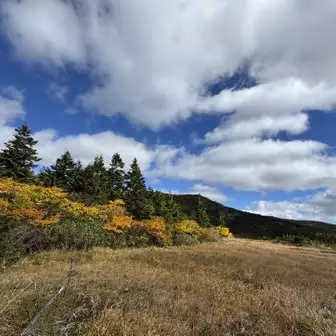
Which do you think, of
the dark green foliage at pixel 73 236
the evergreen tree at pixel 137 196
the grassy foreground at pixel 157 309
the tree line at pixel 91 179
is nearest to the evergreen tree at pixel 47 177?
the tree line at pixel 91 179

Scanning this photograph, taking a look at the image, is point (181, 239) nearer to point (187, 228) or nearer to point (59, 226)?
point (187, 228)

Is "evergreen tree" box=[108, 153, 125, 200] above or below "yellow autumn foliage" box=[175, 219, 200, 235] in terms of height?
above

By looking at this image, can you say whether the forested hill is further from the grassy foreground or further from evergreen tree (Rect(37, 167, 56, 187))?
the grassy foreground

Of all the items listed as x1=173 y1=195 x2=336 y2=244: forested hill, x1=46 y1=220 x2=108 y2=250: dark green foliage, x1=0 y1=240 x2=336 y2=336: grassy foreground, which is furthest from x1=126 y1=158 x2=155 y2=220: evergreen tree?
x1=173 y1=195 x2=336 y2=244: forested hill

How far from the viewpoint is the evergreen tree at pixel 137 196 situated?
31.0 m

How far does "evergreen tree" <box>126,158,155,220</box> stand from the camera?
31.0 meters

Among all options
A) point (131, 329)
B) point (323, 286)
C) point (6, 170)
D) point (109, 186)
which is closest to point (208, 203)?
point (109, 186)

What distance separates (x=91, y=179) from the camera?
33688 mm

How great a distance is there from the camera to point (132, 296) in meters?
5.44

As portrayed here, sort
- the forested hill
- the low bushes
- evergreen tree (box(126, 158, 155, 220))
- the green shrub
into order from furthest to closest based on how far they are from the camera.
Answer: the forested hill, evergreen tree (box(126, 158, 155, 220)), the green shrub, the low bushes

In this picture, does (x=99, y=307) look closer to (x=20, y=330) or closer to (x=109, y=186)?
(x=20, y=330)

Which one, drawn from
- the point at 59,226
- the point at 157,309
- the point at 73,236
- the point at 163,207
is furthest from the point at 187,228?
the point at 157,309

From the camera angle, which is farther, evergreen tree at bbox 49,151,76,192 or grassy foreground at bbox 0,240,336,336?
evergreen tree at bbox 49,151,76,192

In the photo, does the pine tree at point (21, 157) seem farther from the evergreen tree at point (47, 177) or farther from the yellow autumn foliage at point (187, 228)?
the yellow autumn foliage at point (187, 228)
